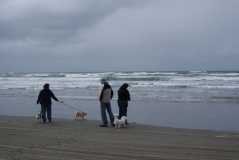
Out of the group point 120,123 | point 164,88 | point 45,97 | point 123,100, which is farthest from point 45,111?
point 164,88

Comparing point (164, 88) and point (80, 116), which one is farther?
point (164, 88)

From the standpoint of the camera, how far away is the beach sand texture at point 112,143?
358 inches

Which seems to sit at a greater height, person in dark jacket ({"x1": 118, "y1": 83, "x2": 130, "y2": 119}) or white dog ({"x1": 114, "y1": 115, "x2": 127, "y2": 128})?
person in dark jacket ({"x1": 118, "y1": 83, "x2": 130, "y2": 119})

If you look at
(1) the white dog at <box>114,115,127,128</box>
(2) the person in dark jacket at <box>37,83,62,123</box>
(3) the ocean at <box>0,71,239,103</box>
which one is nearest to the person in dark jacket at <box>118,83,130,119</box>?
(1) the white dog at <box>114,115,127,128</box>

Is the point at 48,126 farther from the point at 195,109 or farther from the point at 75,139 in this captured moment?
the point at 195,109

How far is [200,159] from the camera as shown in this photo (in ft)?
28.1

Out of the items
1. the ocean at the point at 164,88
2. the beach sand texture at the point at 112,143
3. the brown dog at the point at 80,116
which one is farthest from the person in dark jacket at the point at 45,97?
the ocean at the point at 164,88

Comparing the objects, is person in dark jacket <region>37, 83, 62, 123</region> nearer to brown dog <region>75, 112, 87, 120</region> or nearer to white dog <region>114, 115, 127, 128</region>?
brown dog <region>75, 112, 87, 120</region>

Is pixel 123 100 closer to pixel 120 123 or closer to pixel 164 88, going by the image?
pixel 120 123

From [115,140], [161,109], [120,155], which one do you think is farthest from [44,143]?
[161,109]

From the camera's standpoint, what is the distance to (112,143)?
10922 millimetres

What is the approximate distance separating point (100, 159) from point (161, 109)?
42.2 ft

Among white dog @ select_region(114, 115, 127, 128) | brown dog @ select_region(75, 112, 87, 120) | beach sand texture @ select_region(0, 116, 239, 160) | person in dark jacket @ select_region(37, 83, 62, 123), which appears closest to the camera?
beach sand texture @ select_region(0, 116, 239, 160)

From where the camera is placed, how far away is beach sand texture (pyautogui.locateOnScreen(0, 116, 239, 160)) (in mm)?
9102
